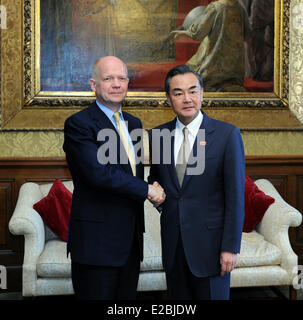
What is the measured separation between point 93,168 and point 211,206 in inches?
21.7

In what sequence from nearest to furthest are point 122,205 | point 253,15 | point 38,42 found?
point 122,205, point 38,42, point 253,15

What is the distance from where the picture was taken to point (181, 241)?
5.81 feet

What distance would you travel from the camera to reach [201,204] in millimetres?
1755

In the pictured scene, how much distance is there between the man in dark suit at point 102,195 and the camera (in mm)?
1768

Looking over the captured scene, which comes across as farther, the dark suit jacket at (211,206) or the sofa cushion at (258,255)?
the sofa cushion at (258,255)

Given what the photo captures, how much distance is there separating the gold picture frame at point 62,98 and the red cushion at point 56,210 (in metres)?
0.83

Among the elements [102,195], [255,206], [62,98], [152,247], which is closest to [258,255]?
[255,206]

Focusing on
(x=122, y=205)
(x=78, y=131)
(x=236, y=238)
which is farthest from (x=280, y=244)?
(x=78, y=131)

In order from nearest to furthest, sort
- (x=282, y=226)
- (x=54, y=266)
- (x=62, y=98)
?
(x=54, y=266)
(x=282, y=226)
(x=62, y=98)

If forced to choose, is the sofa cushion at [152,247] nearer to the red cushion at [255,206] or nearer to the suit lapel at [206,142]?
the red cushion at [255,206]

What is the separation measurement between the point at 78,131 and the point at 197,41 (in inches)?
96.0

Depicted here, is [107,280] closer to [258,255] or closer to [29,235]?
[29,235]

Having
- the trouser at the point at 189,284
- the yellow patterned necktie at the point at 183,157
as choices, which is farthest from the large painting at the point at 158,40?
the trouser at the point at 189,284
